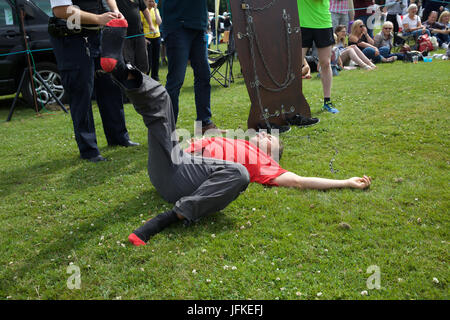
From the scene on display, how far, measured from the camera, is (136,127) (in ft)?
18.5

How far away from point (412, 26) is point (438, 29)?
1392 millimetres

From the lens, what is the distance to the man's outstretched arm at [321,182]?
321 centimetres

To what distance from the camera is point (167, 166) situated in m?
2.80

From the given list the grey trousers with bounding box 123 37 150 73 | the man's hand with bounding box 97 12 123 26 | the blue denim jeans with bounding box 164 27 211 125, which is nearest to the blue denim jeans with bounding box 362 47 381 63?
the blue denim jeans with bounding box 164 27 211 125

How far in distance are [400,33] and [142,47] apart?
981cm

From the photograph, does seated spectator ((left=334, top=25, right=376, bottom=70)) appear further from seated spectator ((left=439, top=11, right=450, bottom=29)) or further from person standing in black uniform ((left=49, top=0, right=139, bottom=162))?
person standing in black uniform ((left=49, top=0, right=139, bottom=162))

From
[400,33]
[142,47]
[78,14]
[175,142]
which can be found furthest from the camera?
[400,33]

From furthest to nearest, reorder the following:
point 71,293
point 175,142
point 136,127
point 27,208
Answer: point 136,127
point 27,208
point 175,142
point 71,293

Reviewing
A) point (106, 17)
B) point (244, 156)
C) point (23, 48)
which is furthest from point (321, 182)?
point (23, 48)

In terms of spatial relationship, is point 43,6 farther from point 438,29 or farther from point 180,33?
point 438,29

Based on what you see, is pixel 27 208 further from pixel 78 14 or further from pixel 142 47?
pixel 142 47
